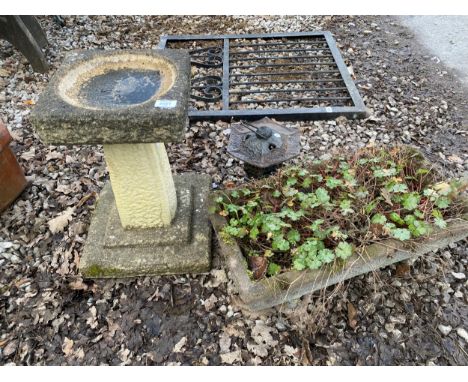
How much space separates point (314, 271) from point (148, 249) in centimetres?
122

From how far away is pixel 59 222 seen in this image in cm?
304

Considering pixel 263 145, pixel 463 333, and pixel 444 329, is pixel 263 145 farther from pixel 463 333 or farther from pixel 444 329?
pixel 463 333

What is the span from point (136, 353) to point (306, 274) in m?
1.24

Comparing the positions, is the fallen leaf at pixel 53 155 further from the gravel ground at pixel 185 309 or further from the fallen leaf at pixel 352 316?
the fallen leaf at pixel 352 316

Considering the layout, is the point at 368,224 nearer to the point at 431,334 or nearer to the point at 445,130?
the point at 431,334

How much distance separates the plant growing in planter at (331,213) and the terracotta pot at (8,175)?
1795 mm

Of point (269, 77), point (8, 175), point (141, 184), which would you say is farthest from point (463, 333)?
point (8, 175)

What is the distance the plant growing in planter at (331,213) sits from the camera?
220cm

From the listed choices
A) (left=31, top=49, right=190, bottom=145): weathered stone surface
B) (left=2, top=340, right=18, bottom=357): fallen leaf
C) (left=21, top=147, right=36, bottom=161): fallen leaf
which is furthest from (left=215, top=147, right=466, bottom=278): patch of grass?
(left=21, top=147, right=36, bottom=161): fallen leaf

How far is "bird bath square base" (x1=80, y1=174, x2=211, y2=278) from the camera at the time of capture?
2.62m

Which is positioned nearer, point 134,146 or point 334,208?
point 134,146

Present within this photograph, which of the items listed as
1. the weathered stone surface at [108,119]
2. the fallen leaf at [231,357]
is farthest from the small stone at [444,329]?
the weathered stone surface at [108,119]

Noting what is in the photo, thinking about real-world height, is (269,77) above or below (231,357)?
above

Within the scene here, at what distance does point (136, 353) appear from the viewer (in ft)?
7.87
